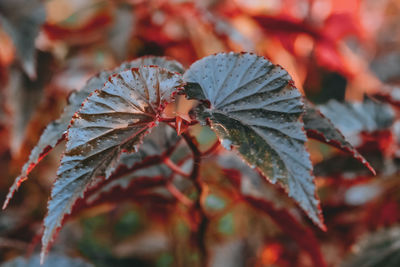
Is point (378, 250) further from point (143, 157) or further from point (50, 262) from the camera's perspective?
point (50, 262)

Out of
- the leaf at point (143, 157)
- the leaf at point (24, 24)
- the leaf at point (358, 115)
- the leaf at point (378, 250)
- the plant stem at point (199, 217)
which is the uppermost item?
the leaf at point (24, 24)

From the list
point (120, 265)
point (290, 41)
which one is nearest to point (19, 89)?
point (120, 265)

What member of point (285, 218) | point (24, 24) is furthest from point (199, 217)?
point (24, 24)

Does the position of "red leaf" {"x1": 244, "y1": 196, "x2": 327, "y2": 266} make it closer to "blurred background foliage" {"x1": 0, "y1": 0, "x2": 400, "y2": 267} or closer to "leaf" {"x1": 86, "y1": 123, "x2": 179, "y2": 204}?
"blurred background foliage" {"x1": 0, "y1": 0, "x2": 400, "y2": 267}

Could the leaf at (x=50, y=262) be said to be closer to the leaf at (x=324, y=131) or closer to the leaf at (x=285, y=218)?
the leaf at (x=285, y=218)

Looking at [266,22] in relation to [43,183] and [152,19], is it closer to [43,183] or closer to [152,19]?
[152,19]

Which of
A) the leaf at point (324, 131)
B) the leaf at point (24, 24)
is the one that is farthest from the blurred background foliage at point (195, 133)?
the leaf at point (324, 131)

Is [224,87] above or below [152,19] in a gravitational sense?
below
